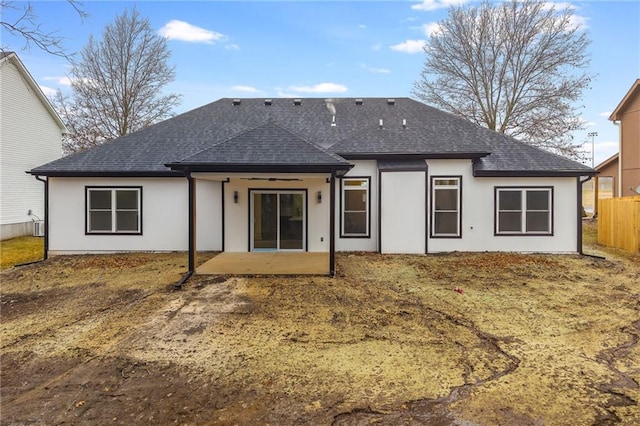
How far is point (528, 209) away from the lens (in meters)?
11.9

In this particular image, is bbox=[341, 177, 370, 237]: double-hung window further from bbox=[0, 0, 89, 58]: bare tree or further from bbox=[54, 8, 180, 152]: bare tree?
bbox=[54, 8, 180, 152]: bare tree

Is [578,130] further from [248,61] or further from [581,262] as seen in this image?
[248,61]

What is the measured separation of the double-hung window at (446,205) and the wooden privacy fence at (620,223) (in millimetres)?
6172

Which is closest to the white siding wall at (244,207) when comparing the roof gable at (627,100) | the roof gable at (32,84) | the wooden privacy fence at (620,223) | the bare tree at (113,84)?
the wooden privacy fence at (620,223)

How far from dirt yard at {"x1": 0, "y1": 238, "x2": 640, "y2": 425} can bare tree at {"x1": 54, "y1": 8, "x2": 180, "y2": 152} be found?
17.3 metres

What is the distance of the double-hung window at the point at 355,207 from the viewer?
12.1 meters

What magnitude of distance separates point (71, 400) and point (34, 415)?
11.9 inches

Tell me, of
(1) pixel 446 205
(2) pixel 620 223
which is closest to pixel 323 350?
(1) pixel 446 205

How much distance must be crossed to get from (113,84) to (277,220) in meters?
18.0

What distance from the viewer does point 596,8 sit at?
1345 cm

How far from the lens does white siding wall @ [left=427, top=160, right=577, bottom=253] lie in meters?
11.8

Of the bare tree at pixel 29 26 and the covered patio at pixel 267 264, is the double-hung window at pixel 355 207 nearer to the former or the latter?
the covered patio at pixel 267 264

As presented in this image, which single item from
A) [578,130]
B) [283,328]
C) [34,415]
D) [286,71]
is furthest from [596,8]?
[34,415]

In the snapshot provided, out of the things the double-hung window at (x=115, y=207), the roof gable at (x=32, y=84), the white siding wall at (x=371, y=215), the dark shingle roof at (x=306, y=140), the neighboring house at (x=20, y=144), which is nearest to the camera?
the dark shingle roof at (x=306, y=140)
